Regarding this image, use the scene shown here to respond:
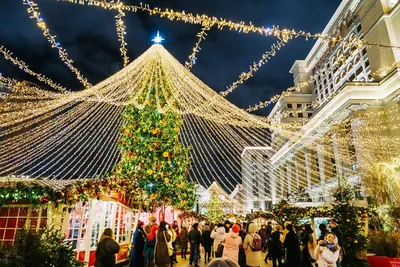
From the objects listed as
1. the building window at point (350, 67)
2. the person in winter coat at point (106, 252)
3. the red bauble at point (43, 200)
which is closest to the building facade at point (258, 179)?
the building window at point (350, 67)

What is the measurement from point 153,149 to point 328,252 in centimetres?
863

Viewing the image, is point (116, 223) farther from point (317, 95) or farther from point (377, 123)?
point (317, 95)

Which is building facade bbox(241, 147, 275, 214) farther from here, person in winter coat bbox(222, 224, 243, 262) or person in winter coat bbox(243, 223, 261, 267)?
person in winter coat bbox(222, 224, 243, 262)

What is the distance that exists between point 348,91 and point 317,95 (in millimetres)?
23159

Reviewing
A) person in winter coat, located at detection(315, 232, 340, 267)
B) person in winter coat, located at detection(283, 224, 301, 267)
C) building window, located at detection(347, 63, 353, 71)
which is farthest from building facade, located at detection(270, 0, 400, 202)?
person in winter coat, located at detection(315, 232, 340, 267)

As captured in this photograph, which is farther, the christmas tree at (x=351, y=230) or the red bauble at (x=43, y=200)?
the christmas tree at (x=351, y=230)

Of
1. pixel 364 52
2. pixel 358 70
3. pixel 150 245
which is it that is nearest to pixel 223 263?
pixel 150 245

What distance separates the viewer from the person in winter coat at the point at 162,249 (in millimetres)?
6371

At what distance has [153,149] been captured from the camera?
12289 mm

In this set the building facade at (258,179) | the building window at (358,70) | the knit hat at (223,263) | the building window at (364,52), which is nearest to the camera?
the knit hat at (223,263)

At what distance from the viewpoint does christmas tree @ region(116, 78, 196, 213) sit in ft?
40.2

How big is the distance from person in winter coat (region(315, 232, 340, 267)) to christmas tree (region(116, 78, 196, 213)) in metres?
7.91

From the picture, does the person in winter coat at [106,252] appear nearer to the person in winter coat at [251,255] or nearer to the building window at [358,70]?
the person in winter coat at [251,255]

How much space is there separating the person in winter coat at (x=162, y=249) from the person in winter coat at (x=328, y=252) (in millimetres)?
3264
